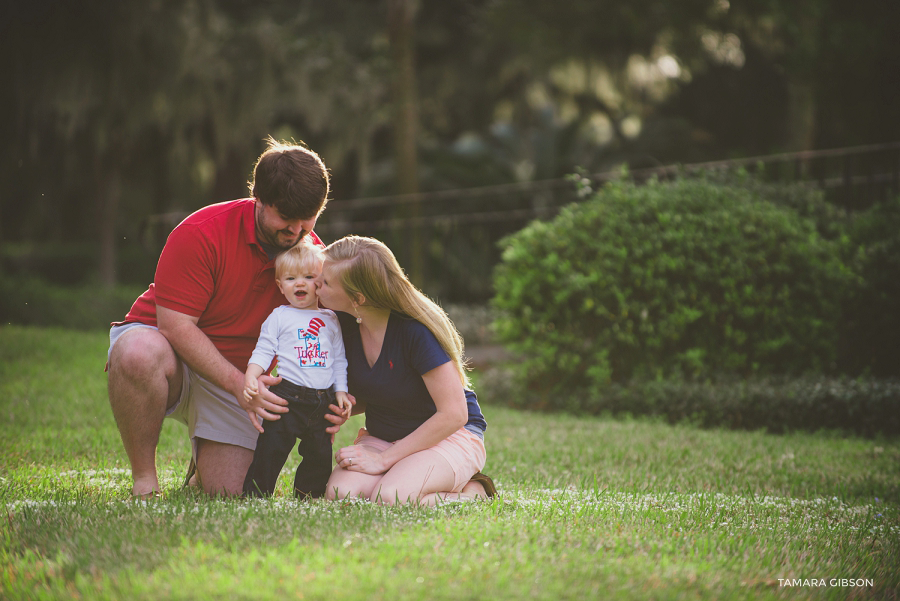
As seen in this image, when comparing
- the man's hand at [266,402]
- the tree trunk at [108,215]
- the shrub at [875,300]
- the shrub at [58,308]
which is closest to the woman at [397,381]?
the man's hand at [266,402]

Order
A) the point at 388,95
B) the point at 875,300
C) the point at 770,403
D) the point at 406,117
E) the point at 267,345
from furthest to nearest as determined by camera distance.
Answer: the point at 388,95
the point at 406,117
the point at 875,300
the point at 770,403
the point at 267,345

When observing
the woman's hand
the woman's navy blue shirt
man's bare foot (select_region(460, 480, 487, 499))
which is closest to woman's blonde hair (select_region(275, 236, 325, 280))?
the woman's navy blue shirt

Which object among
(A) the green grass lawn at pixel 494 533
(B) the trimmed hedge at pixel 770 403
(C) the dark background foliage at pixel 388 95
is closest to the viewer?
(A) the green grass lawn at pixel 494 533

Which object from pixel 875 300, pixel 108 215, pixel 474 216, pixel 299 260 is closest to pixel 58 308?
pixel 108 215

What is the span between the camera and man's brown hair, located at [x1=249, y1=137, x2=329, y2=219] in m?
3.14

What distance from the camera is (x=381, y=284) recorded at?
10.3 feet

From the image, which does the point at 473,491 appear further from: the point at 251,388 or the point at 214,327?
the point at 214,327

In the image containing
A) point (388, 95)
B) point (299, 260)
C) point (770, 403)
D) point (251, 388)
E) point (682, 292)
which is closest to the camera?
point (251, 388)

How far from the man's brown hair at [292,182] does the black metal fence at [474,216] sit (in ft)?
17.1

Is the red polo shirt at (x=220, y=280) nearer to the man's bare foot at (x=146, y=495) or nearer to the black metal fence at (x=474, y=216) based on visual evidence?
the man's bare foot at (x=146, y=495)

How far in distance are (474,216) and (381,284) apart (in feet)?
26.3

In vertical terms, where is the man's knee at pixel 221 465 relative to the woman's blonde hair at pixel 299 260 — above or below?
below

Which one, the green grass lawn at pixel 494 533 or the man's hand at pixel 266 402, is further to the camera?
the man's hand at pixel 266 402

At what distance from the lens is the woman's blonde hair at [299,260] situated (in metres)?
3.21
